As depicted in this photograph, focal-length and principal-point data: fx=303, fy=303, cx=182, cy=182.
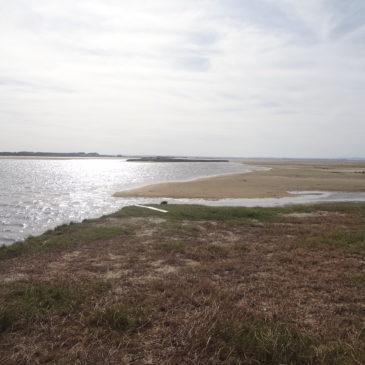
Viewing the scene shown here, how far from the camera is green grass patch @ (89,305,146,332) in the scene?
551 centimetres


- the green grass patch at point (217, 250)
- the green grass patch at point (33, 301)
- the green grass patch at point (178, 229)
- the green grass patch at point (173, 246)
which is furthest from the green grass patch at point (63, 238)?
the green grass patch at point (217, 250)

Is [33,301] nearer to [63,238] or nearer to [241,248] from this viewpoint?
[63,238]

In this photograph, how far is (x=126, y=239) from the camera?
42.4 ft

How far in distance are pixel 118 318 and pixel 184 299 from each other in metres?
1.62

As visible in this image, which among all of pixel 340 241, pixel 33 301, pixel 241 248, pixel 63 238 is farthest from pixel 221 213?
pixel 33 301

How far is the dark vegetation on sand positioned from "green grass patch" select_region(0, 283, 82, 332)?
0.02 metres

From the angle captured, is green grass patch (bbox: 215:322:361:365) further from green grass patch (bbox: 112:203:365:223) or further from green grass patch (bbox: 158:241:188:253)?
green grass patch (bbox: 112:203:365:223)

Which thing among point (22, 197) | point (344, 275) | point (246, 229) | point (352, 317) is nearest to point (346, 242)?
point (344, 275)

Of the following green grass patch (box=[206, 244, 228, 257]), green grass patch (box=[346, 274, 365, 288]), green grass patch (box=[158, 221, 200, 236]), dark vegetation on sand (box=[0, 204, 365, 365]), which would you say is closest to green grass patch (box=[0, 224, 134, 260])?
dark vegetation on sand (box=[0, 204, 365, 365])

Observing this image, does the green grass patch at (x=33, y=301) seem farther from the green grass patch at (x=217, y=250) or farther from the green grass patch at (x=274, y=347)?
the green grass patch at (x=217, y=250)

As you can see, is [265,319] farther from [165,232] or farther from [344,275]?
[165,232]

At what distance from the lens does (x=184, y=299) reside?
21.9 ft

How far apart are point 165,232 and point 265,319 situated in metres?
8.75

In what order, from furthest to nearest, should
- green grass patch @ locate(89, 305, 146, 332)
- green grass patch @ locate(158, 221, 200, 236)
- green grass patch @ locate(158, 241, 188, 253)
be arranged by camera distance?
green grass patch @ locate(158, 221, 200, 236)
green grass patch @ locate(158, 241, 188, 253)
green grass patch @ locate(89, 305, 146, 332)
